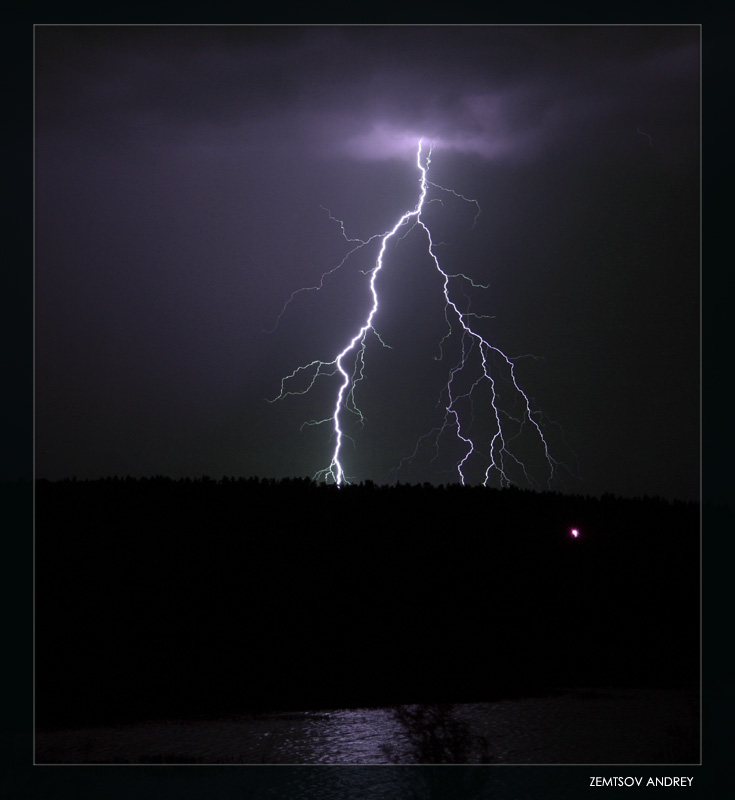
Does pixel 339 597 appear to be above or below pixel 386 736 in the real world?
above

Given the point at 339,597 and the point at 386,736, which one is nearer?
the point at 386,736

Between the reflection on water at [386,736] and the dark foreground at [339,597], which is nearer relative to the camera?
the reflection on water at [386,736]

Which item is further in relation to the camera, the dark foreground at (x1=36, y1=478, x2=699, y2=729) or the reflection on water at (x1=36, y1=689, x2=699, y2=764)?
the dark foreground at (x1=36, y1=478, x2=699, y2=729)
